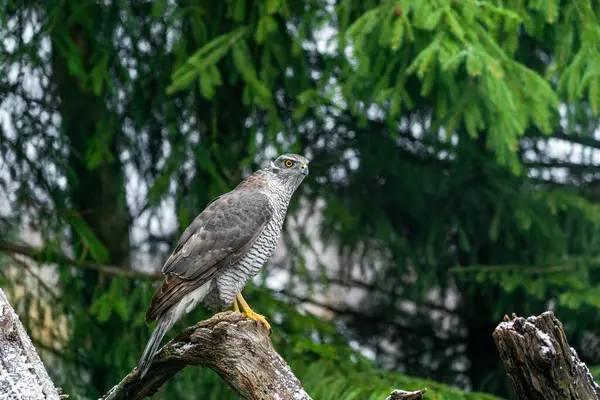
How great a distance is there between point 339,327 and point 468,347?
1.12m

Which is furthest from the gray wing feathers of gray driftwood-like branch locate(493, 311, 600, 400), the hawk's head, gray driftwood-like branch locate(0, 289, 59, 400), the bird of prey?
gray driftwood-like branch locate(493, 311, 600, 400)

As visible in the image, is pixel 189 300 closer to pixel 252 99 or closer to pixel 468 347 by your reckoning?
pixel 252 99

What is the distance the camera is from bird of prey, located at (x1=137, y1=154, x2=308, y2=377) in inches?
174

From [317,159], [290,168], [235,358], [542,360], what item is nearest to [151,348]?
[235,358]

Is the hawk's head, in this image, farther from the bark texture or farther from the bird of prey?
the bark texture

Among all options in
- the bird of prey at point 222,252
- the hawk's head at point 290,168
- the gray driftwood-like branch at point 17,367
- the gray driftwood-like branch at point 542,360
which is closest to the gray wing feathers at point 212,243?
the bird of prey at point 222,252

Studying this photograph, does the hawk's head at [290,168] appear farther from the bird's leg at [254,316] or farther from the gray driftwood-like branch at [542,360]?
the gray driftwood-like branch at [542,360]

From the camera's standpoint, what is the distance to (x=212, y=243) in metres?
4.56

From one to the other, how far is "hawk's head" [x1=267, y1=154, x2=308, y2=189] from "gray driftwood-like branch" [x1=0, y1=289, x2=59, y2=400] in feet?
6.11

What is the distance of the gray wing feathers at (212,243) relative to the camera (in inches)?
174

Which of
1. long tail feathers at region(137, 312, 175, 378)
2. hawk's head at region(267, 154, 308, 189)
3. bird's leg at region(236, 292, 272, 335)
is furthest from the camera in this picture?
hawk's head at region(267, 154, 308, 189)

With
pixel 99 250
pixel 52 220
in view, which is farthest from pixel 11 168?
pixel 99 250

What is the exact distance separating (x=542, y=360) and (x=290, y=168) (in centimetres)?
200

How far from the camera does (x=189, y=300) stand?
14.8 ft
